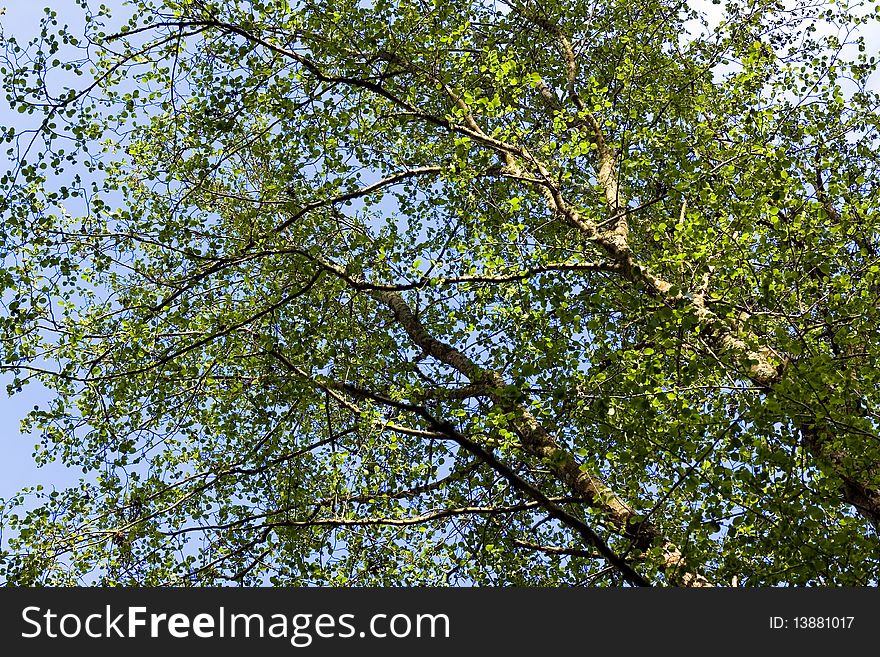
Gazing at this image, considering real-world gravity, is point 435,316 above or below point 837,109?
below

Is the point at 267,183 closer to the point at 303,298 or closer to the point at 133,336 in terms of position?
the point at 303,298

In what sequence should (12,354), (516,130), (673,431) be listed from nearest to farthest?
1. (673,431)
2. (516,130)
3. (12,354)

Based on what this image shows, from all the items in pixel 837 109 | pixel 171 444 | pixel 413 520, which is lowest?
pixel 413 520

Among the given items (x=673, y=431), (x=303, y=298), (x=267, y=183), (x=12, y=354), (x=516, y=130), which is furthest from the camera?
(x=303, y=298)

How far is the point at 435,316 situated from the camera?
12984mm

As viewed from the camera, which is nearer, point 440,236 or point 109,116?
point 109,116

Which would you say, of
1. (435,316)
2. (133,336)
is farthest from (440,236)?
(133,336)

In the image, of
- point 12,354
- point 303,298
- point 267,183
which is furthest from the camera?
point 303,298

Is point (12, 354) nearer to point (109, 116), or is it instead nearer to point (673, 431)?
point (109, 116)

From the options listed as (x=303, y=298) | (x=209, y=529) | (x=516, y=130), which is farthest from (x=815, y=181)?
(x=209, y=529)

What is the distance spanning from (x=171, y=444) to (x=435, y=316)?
16.5 ft

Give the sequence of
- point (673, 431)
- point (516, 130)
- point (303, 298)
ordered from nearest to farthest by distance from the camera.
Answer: point (673, 431), point (516, 130), point (303, 298)

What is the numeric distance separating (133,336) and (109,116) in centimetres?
328

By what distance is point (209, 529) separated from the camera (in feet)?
38.4
